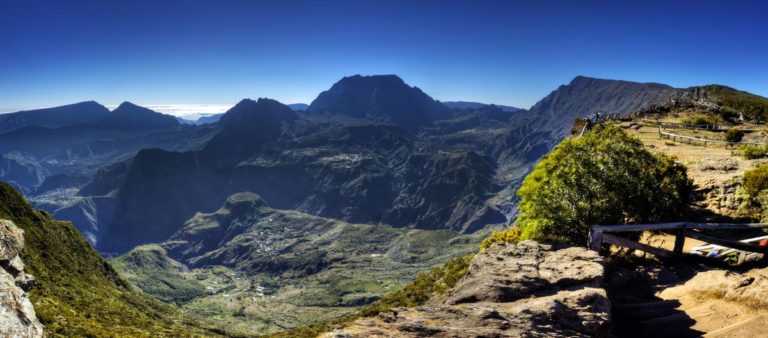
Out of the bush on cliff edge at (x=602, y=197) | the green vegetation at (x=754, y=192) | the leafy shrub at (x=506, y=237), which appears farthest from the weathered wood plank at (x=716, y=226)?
the leafy shrub at (x=506, y=237)

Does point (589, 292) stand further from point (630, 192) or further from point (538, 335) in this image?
point (630, 192)

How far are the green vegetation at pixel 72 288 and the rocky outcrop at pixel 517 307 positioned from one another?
8010 centimetres

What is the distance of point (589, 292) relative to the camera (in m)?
15.5

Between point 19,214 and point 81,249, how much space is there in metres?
25.6

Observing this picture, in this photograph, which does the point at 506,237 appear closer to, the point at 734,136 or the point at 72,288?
the point at 734,136

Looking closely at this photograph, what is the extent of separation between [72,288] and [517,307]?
5685 inches

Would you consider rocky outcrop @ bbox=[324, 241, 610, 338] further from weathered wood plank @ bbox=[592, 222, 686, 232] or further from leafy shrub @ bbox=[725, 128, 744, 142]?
leafy shrub @ bbox=[725, 128, 744, 142]

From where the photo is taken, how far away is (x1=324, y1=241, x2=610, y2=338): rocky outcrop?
517 inches

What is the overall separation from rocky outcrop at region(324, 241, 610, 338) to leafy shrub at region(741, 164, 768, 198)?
12.9 meters

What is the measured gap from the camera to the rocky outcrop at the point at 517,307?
43.1 feet

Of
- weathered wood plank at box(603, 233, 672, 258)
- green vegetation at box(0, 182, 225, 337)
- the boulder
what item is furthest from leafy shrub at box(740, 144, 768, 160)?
green vegetation at box(0, 182, 225, 337)

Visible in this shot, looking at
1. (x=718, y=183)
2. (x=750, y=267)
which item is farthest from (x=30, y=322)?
(x=718, y=183)

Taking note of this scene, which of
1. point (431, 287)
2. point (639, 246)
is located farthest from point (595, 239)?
point (431, 287)

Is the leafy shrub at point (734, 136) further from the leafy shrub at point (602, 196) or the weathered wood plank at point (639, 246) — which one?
the weathered wood plank at point (639, 246)
